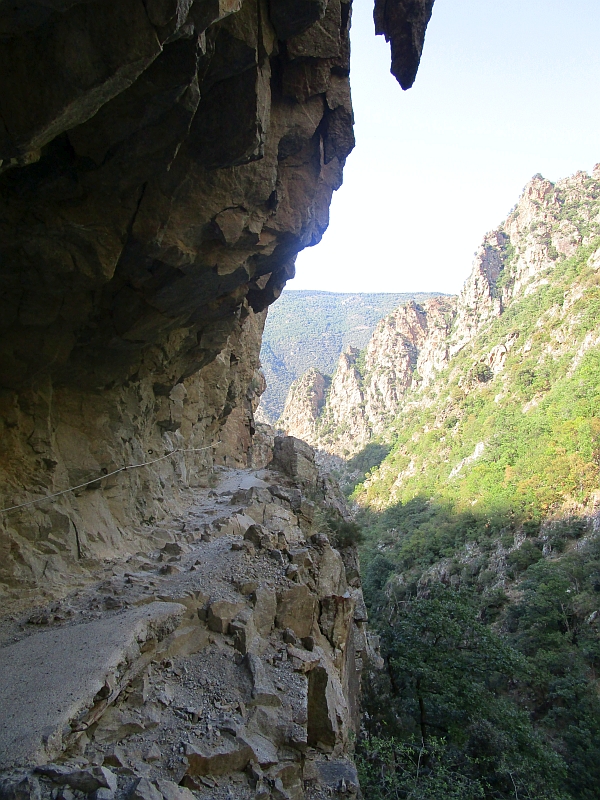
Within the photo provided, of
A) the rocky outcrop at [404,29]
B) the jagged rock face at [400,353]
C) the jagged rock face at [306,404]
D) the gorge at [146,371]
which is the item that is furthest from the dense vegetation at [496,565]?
the jagged rock face at [306,404]

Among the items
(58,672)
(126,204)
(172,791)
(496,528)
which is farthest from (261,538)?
(496,528)

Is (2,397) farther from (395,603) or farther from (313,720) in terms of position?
(395,603)

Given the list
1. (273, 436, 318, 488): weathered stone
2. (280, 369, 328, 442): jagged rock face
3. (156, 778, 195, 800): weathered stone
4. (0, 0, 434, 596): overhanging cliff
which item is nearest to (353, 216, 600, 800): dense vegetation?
(156, 778, 195, 800): weathered stone

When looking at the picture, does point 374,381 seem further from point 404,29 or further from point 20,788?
point 20,788

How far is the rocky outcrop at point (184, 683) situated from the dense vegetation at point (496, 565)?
2.54 m

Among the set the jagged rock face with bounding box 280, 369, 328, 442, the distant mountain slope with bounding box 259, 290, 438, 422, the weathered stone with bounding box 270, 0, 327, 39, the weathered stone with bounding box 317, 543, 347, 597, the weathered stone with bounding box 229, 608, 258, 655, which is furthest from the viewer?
the distant mountain slope with bounding box 259, 290, 438, 422

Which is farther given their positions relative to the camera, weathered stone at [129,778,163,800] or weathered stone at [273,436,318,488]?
weathered stone at [273,436,318,488]

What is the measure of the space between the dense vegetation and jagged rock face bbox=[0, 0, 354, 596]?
595cm

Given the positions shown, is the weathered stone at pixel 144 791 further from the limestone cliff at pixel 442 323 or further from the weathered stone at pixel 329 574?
the limestone cliff at pixel 442 323

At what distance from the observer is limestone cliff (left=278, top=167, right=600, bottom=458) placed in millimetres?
74125

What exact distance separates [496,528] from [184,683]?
34.3 metres

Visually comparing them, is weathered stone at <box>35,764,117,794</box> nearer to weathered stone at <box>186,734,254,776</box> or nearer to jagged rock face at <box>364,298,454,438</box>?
weathered stone at <box>186,734,254,776</box>

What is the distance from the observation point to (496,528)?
35.3 m

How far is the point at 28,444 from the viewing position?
6918mm
